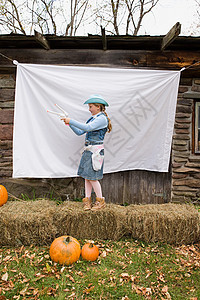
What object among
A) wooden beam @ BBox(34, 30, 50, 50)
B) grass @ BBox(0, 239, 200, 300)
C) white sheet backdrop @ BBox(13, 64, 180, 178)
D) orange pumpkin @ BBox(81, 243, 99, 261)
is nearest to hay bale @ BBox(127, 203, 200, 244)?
grass @ BBox(0, 239, 200, 300)

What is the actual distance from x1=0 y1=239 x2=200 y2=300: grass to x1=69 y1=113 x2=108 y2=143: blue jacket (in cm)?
135

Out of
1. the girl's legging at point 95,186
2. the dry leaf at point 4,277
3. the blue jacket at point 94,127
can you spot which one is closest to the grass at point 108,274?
the dry leaf at point 4,277

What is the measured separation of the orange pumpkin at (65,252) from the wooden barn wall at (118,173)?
1274 millimetres

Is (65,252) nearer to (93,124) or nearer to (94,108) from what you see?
(93,124)

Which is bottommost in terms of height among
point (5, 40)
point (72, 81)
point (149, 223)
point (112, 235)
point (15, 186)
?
point (112, 235)

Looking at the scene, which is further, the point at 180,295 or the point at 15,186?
the point at 15,186

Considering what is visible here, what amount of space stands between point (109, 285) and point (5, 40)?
3.53 meters

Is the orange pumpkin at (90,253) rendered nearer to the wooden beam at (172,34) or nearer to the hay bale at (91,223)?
the hay bale at (91,223)

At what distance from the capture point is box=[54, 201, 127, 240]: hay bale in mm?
2812

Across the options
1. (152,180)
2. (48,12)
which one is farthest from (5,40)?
(48,12)

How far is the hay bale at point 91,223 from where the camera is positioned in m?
2.81

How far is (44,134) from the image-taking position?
3.24 meters

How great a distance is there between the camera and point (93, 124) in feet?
9.30

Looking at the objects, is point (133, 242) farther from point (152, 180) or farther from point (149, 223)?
point (152, 180)
